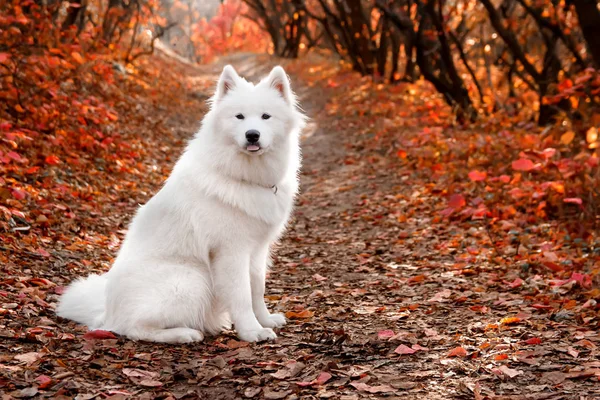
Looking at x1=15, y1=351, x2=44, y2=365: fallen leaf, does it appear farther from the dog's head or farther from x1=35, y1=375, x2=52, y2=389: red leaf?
the dog's head

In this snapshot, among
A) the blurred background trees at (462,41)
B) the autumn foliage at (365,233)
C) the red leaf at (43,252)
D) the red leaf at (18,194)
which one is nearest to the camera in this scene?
the autumn foliage at (365,233)

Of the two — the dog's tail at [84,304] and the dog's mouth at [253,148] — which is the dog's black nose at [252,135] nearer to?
the dog's mouth at [253,148]

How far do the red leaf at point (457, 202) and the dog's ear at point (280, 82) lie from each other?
3701 millimetres

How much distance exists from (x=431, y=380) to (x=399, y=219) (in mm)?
4374

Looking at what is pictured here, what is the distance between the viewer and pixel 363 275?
6.01 m

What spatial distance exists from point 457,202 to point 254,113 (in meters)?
4.06

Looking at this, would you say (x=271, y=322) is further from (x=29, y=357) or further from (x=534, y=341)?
(x=534, y=341)

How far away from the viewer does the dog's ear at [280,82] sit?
174 inches

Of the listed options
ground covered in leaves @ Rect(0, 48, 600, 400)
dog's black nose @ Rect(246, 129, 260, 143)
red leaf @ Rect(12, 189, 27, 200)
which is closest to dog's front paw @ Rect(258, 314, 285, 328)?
ground covered in leaves @ Rect(0, 48, 600, 400)

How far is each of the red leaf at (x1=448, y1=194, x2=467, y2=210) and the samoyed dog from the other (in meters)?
3.63

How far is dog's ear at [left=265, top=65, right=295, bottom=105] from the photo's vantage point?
4410 millimetres

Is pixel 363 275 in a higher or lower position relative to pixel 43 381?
lower

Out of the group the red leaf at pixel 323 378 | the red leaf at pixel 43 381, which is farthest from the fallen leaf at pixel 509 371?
the red leaf at pixel 43 381

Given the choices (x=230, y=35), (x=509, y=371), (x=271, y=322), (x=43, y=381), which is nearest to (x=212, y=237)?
A: (x=271, y=322)
